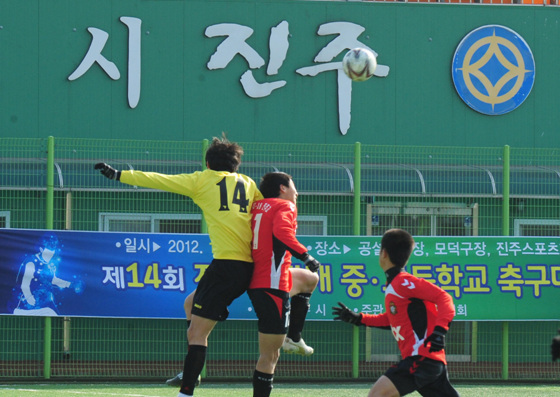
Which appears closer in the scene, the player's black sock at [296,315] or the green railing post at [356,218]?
the player's black sock at [296,315]

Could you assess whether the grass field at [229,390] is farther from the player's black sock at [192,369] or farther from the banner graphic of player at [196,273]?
the player's black sock at [192,369]

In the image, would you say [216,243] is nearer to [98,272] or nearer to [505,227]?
[98,272]

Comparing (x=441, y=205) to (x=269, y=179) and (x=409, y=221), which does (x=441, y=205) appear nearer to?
(x=409, y=221)

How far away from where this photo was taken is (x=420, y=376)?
6328 millimetres

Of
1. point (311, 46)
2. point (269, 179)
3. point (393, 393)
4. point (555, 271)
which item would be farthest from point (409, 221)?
point (393, 393)

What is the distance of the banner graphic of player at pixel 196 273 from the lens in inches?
452

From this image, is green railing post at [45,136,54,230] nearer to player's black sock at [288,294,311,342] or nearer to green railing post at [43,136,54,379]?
green railing post at [43,136,54,379]

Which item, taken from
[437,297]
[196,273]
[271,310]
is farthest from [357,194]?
[437,297]

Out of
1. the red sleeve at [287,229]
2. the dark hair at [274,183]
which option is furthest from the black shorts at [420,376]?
the dark hair at [274,183]

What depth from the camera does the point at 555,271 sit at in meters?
12.1

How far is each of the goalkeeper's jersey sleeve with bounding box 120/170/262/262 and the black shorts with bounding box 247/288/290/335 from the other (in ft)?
0.99

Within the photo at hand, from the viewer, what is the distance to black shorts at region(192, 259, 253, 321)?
24.3 ft

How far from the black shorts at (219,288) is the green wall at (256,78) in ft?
21.7

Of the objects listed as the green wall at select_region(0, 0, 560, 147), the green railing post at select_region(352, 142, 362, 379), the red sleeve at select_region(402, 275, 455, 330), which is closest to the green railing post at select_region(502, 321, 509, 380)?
the green railing post at select_region(352, 142, 362, 379)
